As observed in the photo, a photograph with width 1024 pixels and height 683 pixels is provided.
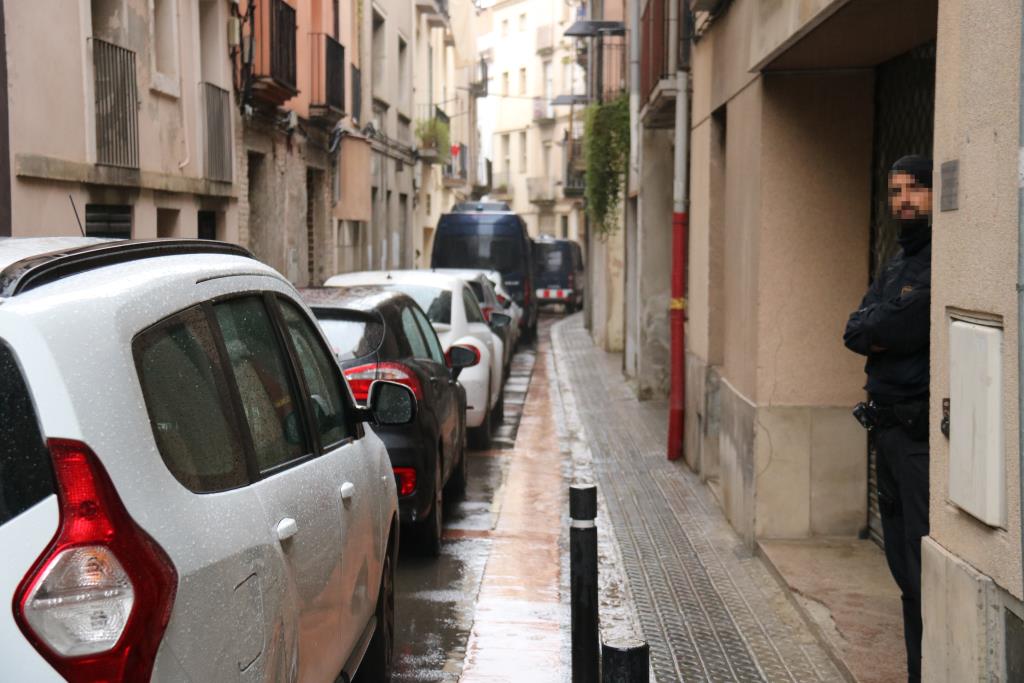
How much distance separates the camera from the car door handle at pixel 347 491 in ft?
13.4

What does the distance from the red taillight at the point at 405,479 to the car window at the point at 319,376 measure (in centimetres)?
265

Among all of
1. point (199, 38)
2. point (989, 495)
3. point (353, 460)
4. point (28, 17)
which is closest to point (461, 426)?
point (28, 17)

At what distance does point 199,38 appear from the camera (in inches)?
561

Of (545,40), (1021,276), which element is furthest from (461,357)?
(545,40)

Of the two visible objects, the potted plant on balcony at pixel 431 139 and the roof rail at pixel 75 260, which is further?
the potted plant on balcony at pixel 431 139

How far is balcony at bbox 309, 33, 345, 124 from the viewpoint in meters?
19.5

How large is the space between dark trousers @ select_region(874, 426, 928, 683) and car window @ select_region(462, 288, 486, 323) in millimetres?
7779

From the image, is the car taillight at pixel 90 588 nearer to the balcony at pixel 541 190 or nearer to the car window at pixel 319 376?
the car window at pixel 319 376

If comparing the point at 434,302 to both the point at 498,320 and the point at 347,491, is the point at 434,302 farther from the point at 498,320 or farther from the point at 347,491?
the point at 347,491

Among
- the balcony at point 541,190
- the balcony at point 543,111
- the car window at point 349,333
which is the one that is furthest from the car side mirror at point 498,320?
the balcony at point 541,190

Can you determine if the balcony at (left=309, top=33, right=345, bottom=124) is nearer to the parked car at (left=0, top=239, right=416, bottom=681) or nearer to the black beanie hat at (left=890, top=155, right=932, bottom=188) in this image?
the black beanie hat at (left=890, top=155, right=932, bottom=188)

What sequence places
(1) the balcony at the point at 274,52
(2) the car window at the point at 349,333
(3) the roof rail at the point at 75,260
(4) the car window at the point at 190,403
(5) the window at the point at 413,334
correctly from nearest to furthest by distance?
1. (3) the roof rail at the point at 75,260
2. (4) the car window at the point at 190,403
3. (2) the car window at the point at 349,333
4. (5) the window at the point at 413,334
5. (1) the balcony at the point at 274,52

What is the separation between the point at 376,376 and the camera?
739cm

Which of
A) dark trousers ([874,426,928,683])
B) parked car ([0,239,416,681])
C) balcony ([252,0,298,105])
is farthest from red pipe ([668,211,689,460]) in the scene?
parked car ([0,239,416,681])
